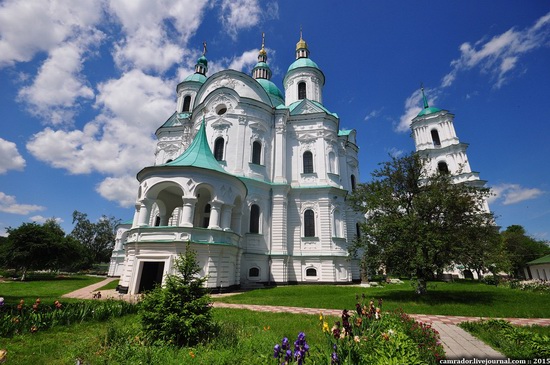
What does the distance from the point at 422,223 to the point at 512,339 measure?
7679 millimetres

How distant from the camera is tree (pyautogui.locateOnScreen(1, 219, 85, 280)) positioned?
93.5 feet

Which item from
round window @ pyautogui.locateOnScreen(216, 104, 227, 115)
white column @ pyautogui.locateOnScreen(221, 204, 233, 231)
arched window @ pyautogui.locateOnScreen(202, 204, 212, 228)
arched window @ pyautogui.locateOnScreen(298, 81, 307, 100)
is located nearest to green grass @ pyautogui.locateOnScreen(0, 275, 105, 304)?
white column @ pyautogui.locateOnScreen(221, 204, 233, 231)

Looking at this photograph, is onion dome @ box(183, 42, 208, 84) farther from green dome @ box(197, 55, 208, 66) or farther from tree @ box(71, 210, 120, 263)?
tree @ box(71, 210, 120, 263)

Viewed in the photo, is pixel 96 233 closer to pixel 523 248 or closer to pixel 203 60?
pixel 203 60

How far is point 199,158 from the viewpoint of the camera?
734 inches

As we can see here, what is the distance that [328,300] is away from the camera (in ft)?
46.2

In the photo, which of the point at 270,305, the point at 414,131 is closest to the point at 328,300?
the point at 270,305

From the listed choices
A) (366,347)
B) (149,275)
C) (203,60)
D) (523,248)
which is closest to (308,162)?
(149,275)

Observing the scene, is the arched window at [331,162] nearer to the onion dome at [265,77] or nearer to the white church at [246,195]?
the white church at [246,195]

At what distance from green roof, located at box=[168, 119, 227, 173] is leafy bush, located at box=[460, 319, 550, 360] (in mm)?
15029

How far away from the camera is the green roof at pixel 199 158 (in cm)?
1786

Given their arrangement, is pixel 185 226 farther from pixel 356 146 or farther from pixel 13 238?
pixel 13 238

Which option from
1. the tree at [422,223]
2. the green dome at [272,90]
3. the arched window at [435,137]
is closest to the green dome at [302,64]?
the green dome at [272,90]

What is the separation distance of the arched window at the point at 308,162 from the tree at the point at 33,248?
29.2m
